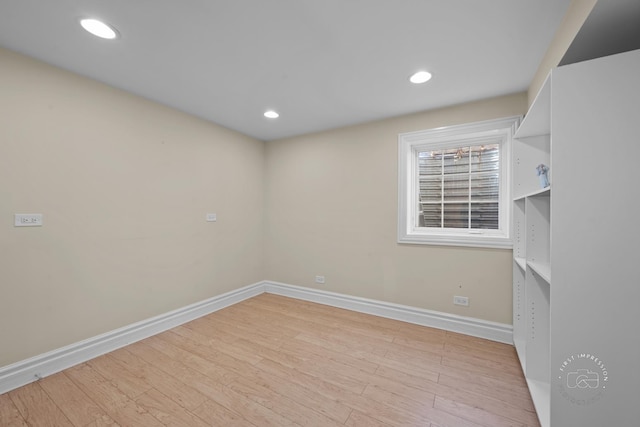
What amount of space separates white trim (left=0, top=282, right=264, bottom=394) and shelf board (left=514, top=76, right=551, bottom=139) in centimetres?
366

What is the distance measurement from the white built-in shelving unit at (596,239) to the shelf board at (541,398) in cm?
34

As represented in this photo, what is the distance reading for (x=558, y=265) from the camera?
1150 mm

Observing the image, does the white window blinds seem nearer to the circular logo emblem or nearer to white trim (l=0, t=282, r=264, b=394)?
the circular logo emblem

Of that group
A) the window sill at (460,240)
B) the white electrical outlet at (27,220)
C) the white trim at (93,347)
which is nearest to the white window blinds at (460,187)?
the window sill at (460,240)

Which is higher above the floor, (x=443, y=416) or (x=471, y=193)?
(x=471, y=193)

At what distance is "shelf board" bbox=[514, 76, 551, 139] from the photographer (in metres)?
1.34

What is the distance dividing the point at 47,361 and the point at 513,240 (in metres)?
4.08

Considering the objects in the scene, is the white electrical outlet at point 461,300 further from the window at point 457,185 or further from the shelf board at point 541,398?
the shelf board at point 541,398

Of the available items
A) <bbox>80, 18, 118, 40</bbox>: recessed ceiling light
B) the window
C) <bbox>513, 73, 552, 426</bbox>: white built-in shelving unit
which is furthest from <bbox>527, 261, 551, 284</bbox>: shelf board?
<bbox>80, 18, 118, 40</bbox>: recessed ceiling light

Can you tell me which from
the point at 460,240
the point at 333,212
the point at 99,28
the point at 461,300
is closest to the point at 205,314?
Answer: the point at 333,212

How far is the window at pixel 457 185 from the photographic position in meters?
2.59

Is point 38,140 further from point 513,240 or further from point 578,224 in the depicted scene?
point 513,240

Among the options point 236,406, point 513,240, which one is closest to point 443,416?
point 236,406

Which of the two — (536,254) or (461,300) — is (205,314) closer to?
(461,300)
